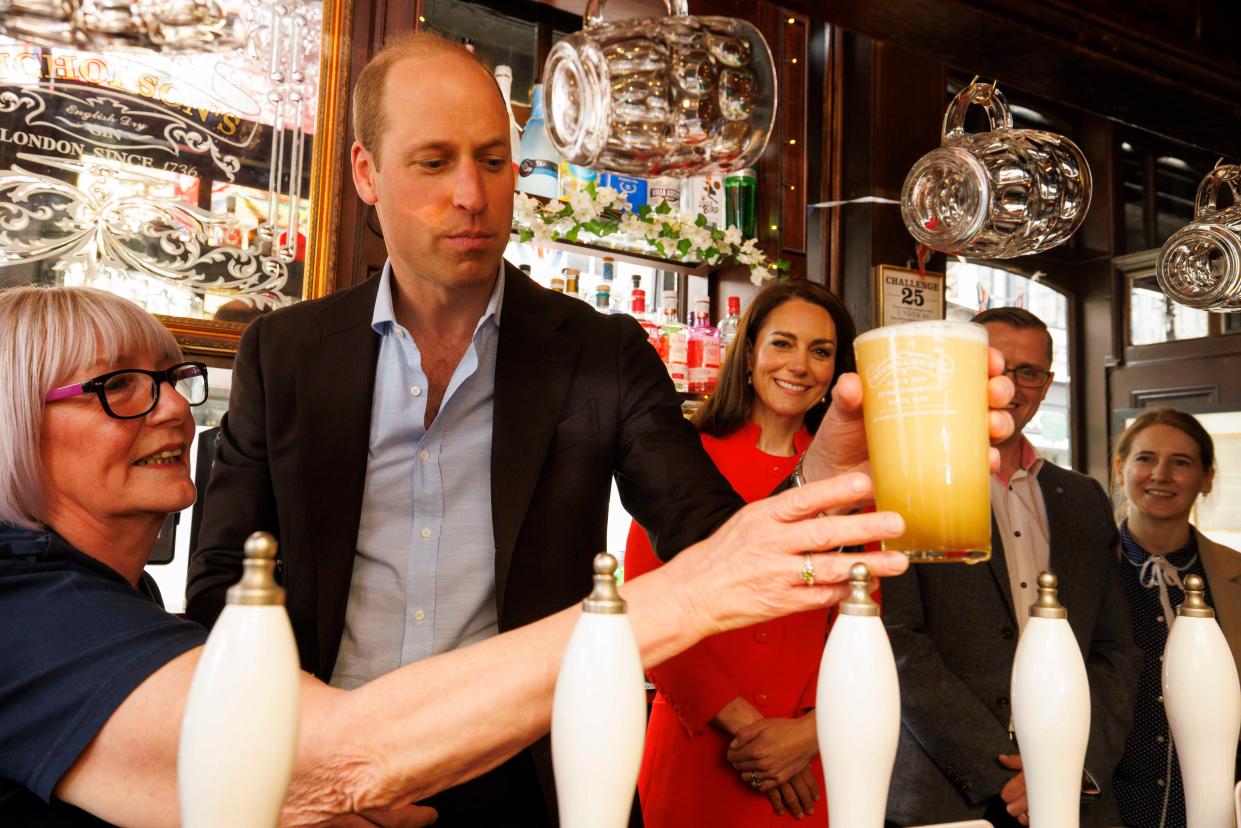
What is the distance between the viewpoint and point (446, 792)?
4.60 ft

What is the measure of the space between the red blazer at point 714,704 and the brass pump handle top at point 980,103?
969 mm

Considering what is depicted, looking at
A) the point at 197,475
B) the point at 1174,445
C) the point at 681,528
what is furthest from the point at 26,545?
the point at 1174,445

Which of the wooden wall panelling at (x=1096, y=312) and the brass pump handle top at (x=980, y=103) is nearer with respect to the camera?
the brass pump handle top at (x=980, y=103)

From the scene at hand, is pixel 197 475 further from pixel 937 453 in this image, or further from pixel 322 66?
pixel 937 453

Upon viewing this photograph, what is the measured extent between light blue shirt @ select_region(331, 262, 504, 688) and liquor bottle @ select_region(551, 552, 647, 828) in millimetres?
685

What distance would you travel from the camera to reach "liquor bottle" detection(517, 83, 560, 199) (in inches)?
106

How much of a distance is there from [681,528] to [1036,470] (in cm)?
131

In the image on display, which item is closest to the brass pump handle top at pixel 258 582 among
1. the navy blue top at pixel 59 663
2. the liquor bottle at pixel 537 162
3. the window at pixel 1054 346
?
the navy blue top at pixel 59 663

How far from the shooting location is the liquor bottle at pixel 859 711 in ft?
2.96

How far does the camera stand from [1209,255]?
5.87 feet

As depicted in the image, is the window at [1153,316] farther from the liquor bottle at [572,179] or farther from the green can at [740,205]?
the liquor bottle at [572,179]

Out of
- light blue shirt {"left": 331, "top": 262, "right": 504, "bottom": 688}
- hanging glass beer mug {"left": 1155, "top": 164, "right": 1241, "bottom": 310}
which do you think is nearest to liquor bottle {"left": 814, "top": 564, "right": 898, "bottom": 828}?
light blue shirt {"left": 331, "top": 262, "right": 504, "bottom": 688}

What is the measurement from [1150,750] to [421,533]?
6.58ft

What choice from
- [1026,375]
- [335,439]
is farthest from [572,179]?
[335,439]
